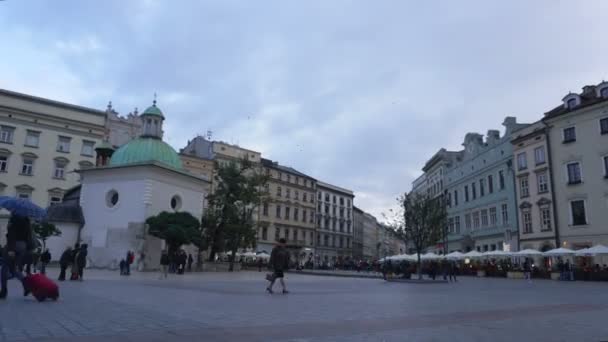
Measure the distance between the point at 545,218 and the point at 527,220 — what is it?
2.39 meters

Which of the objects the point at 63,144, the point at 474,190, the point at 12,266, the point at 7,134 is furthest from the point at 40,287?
Result: the point at 474,190

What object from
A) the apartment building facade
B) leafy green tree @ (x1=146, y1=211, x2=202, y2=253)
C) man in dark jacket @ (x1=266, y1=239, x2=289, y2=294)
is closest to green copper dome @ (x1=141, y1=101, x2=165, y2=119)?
leafy green tree @ (x1=146, y1=211, x2=202, y2=253)

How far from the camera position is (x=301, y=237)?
265 feet

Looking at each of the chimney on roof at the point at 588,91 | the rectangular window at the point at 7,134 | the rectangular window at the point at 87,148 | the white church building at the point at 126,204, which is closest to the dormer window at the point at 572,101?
the chimney on roof at the point at 588,91

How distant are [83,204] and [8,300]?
3218 centimetres

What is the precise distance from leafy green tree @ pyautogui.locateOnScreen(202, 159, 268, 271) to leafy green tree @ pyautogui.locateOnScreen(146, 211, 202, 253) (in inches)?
311

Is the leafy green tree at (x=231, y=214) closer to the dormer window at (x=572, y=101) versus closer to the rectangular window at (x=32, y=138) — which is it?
the rectangular window at (x=32, y=138)

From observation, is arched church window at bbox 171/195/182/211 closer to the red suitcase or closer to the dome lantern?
the dome lantern

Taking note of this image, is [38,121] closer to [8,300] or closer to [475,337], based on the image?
[8,300]

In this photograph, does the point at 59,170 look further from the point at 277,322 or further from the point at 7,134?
the point at 277,322

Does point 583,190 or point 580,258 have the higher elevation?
point 583,190

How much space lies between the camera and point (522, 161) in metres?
45.8

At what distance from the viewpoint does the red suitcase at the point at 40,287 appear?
9680 mm

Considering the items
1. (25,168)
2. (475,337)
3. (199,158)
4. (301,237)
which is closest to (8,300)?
(475,337)
